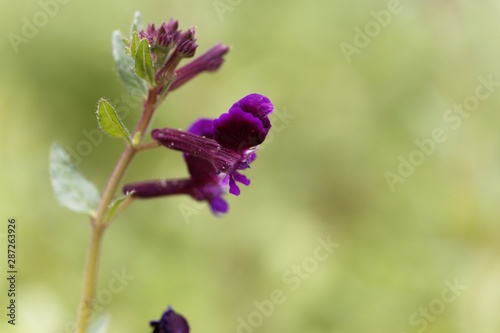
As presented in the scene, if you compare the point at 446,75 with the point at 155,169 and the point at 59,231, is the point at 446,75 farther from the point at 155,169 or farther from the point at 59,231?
the point at 59,231

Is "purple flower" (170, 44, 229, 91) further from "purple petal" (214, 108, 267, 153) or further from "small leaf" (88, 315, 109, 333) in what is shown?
"small leaf" (88, 315, 109, 333)

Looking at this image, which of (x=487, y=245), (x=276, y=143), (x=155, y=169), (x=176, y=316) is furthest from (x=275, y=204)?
(x=176, y=316)

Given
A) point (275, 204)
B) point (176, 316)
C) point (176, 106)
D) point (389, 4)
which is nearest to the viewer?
point (176, 316)

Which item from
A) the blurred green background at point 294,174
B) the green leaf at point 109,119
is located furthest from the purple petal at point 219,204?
the blurred green background at point 294,174

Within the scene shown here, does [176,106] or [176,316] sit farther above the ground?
[176,106]

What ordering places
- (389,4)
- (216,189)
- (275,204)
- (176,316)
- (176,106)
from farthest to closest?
(389,4)
(176,106)
(275,204)
(216,189)
(176,316)

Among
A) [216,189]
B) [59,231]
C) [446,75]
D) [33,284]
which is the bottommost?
[33,284]
